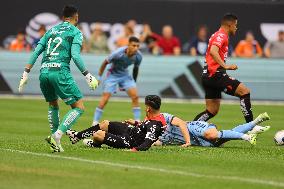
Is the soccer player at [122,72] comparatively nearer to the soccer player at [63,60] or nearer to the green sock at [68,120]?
the soccer player at [63,60]

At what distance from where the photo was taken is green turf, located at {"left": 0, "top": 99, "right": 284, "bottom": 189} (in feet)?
38.6

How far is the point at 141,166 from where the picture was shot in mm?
13273

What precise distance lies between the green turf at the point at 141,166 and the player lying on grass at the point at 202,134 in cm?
23

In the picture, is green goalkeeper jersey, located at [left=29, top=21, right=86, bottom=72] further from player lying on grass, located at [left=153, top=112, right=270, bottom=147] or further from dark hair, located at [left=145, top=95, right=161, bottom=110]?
player lying on grass, located at [left=153, top=112, right=270, bottom=147]

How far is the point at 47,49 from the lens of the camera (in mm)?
15320

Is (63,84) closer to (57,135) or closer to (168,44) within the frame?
(57,135)

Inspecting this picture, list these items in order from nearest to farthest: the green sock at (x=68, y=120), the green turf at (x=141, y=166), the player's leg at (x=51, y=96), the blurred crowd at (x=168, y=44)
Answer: the green turf at (x=141, y=166)
the green sock at (x=68, y=120)
the player's leg at (x=51, y=96)
the blurred crowd at (x=168, y=44)

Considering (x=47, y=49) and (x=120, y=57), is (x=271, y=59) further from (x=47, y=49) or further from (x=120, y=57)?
(x=47, y=49)

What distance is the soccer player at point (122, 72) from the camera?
2292 centimetres

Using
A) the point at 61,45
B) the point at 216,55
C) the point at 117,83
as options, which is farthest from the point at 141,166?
the point at 117,83

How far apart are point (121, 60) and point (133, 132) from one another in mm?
8061

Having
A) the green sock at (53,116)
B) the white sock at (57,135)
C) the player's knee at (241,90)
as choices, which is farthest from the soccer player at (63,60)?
the player's knee at (241,90)

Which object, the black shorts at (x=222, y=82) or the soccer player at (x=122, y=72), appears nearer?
the black shorts at (x=222, y=82)

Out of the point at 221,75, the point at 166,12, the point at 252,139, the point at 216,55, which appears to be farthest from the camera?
the point at 166,12
